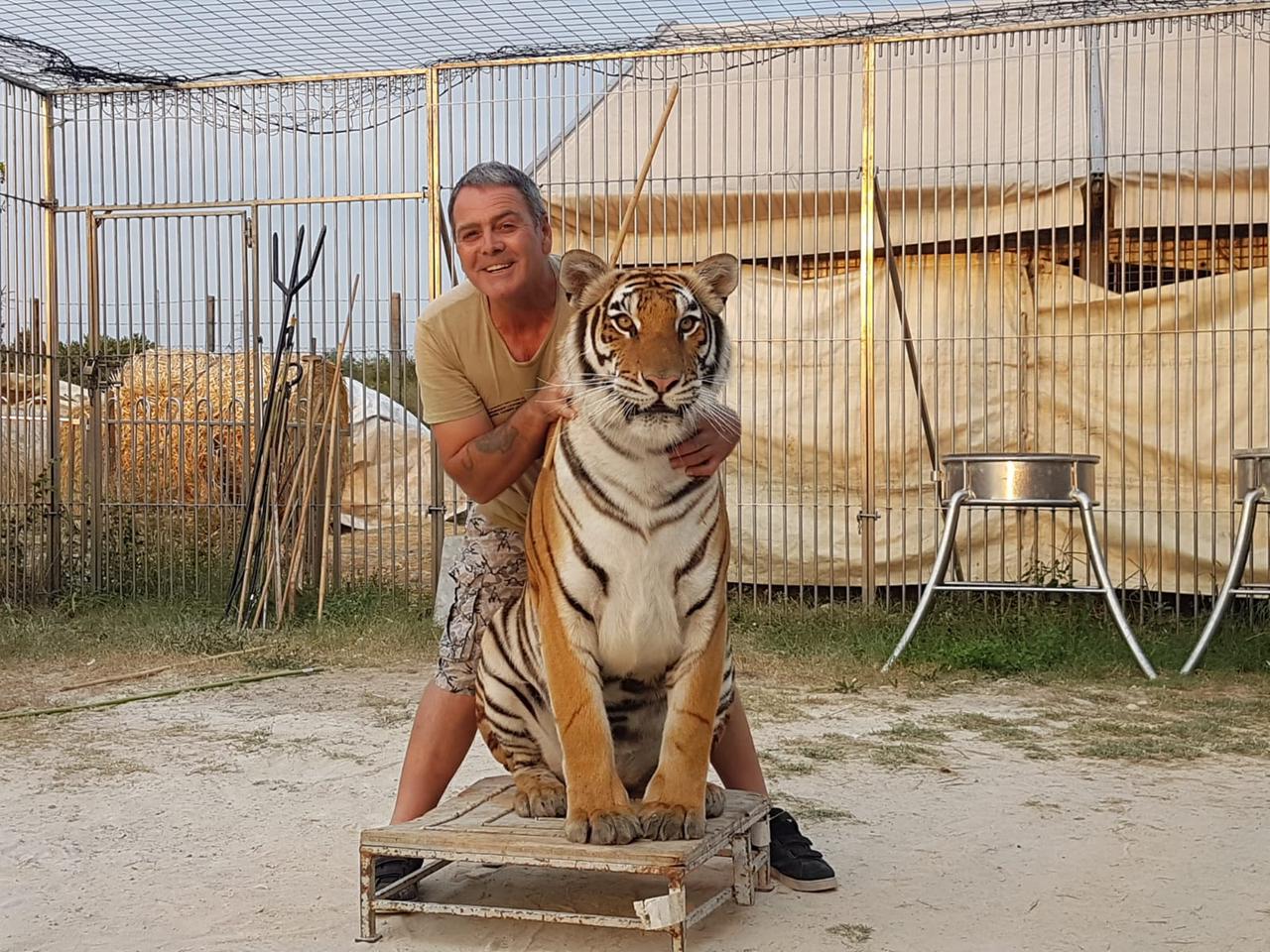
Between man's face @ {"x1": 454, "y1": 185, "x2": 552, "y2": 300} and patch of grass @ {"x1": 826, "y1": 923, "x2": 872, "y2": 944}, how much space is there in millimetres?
1652

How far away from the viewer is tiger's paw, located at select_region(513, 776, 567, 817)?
10.7 ft

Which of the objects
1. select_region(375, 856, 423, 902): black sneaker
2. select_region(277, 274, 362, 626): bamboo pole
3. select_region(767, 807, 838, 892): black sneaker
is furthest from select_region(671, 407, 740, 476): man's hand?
select_region(277, 274, 362, 626): bamboo pole

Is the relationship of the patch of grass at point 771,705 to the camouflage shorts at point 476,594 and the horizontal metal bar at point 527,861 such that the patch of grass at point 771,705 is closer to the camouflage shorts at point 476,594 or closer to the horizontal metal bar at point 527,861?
the camouflage shorts at point 476,594

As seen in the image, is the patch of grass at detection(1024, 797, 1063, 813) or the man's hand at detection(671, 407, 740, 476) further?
the patch of grass at detection(1024, 797, 1063, 813)

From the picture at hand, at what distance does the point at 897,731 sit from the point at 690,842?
2.61 meters

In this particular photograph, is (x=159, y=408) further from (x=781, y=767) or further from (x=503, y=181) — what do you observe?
(x=503, y=181)

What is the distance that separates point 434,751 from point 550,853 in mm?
685

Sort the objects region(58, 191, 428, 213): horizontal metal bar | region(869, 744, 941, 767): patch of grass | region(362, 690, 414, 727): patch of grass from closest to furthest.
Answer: region(869, 744, 941, 767): patch of grass → region(362, 690, 414, 727): patch of grass → region(58, 191, 428, 213): horizontal metal bar

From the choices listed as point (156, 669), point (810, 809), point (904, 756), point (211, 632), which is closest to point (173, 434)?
point (211, 632)

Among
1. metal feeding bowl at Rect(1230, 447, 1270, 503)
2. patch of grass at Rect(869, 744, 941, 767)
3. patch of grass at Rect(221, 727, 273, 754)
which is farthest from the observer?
metal feeding bowl at Rect(1230, 447, 1270, 503)

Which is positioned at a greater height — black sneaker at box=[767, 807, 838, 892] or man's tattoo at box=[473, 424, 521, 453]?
man's tattoo at box=[473, 424, 521, 453]

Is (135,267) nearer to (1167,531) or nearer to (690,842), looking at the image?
(1167,531)

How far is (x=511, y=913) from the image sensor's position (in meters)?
3.03

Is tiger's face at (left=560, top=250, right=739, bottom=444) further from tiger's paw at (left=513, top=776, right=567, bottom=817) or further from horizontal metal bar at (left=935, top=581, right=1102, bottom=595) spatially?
horizontal metal bar at (left=935, top=581, right=1102, bottom=595)
